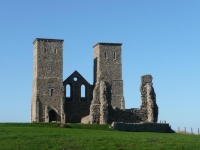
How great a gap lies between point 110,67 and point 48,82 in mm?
10138

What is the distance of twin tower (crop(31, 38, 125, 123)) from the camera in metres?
81.1

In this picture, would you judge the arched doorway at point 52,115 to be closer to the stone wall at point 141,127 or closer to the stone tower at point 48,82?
the stone tower at point 48,82

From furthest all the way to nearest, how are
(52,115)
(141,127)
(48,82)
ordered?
1. (48,82)
2. (52,115)
3. (141,127)

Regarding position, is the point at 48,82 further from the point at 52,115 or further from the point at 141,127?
the point at 141,127

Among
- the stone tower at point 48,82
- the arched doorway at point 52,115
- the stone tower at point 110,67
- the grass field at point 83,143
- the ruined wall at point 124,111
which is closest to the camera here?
the grass field at point 83,143

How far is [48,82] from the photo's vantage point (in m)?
81.9

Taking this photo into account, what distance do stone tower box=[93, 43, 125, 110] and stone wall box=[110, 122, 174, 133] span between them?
29051 mm

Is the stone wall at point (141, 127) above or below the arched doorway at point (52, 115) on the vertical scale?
below

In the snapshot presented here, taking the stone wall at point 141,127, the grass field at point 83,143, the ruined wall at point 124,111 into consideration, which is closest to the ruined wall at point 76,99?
the ruined wall at point 124,111

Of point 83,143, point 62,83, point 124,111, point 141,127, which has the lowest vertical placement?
point 83,143

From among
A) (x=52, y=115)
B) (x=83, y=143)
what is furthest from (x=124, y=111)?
(x=83, y=143)

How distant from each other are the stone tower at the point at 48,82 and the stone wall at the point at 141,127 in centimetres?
2727

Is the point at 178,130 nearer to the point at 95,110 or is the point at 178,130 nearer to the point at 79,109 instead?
Result: the point at 95,110

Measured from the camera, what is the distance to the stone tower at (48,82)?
80625 mm
